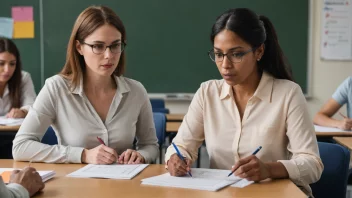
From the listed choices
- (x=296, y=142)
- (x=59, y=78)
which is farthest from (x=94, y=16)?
(x=296, y=142)

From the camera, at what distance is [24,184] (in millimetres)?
1713

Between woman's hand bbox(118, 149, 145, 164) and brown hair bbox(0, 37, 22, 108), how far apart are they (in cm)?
225

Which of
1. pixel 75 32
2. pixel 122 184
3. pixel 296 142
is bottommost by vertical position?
pixel 122 184

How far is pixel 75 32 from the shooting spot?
2.42 metres

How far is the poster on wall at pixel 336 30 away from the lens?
5.18m

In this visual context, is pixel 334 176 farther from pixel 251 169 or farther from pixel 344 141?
pixel 344 141

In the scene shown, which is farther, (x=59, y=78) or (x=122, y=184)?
(x=59, y=78)

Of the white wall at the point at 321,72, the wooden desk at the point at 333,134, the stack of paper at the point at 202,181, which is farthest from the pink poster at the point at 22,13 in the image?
the stack of paper at the point at 202,181

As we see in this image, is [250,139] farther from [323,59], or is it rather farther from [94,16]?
[323,59]

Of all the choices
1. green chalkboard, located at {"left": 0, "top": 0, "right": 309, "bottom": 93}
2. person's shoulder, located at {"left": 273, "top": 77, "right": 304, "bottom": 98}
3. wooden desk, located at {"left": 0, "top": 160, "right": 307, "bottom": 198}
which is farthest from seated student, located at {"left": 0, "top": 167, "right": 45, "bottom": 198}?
green chalkboard, located at {"left": 0, "top": 0, "right": 309, "bottom": 93}

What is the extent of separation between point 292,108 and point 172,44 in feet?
11.2

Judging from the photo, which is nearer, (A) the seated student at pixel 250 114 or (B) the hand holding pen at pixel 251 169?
(B) the hand holding pen at pixel 251 169

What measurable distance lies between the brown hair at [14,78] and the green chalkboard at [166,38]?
108cm

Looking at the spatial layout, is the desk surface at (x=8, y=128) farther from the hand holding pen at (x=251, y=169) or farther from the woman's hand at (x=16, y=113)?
the hand holding pen at (x=251, y=169)
